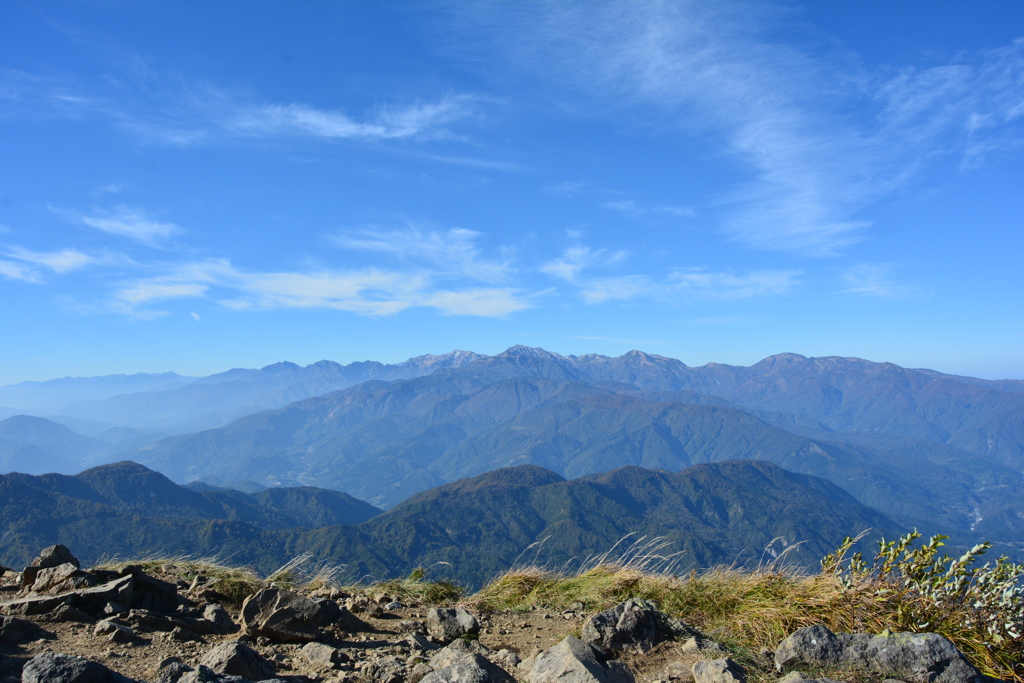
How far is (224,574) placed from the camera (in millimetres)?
9398

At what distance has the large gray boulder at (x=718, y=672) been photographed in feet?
13.9

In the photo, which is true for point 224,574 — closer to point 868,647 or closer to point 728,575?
point 728,575

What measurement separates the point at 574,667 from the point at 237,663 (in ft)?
9.37

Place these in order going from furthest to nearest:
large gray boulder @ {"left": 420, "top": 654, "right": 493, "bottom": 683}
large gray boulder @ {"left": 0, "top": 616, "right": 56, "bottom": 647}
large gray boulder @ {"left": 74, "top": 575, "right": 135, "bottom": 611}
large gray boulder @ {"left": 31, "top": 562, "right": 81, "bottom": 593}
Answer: large gray boulder @ {"left": 31, "top": 562, "right": 81, "bottom": 593} → large gray boulder @ {"left": 74, "top": 575, "right": 135, "bottom": 611} → large gray boulder @ {"left": 0, "top": 616, "right": 56, "bottom": 647} → large gray boulder @ {"left": 420, "top": 654, "right": 493, "bottom": 683}

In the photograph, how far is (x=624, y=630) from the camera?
221 inches

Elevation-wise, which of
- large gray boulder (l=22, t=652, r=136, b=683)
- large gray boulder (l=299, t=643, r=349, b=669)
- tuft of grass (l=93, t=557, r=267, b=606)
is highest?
large gray boulder (l=22, t=652, r=136, b=683)

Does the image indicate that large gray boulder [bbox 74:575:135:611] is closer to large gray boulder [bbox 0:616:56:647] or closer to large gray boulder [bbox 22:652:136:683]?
large gray boulder [bbox 0:616:56:647]

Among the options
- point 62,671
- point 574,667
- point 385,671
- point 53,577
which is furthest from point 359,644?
point 53,577

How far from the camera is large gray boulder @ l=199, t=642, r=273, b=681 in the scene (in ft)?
13.8

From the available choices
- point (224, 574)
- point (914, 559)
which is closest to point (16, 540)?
point (224, 574)

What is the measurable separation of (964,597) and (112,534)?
9970 inches

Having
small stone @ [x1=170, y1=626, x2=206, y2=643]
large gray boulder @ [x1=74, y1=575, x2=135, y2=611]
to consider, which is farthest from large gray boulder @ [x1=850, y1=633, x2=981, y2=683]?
large gray boulder @ [x1=74, y1=575, x2=135, y2=611]

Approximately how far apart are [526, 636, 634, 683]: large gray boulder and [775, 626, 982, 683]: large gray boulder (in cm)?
158

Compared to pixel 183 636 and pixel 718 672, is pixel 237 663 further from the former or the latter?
pixel 718 672
